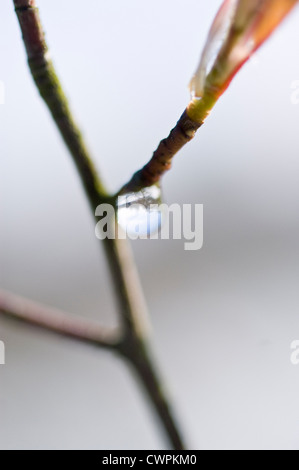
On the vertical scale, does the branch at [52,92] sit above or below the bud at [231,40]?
above

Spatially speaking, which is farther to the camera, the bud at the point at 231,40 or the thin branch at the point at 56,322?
the thin branch at the point at 56,322

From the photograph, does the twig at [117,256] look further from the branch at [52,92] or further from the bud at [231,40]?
the bud at [231,40]

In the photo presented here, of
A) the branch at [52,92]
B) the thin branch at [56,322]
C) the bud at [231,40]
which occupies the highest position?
the branch at [52,92]

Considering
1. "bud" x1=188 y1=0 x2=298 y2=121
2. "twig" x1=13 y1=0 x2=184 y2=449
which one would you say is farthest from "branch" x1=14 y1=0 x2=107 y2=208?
"bud" x1=188 y1=0 x2=298 y2=121

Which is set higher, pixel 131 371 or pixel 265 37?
pixel 265 37

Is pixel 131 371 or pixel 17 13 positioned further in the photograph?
pixel 131 371

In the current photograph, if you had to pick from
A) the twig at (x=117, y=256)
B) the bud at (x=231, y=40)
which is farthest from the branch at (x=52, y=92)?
the bud at (x=231, y=40)

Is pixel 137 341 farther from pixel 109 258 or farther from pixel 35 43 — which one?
pixel 35 43

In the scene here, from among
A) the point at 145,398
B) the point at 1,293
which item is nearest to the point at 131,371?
the point at 145,398
